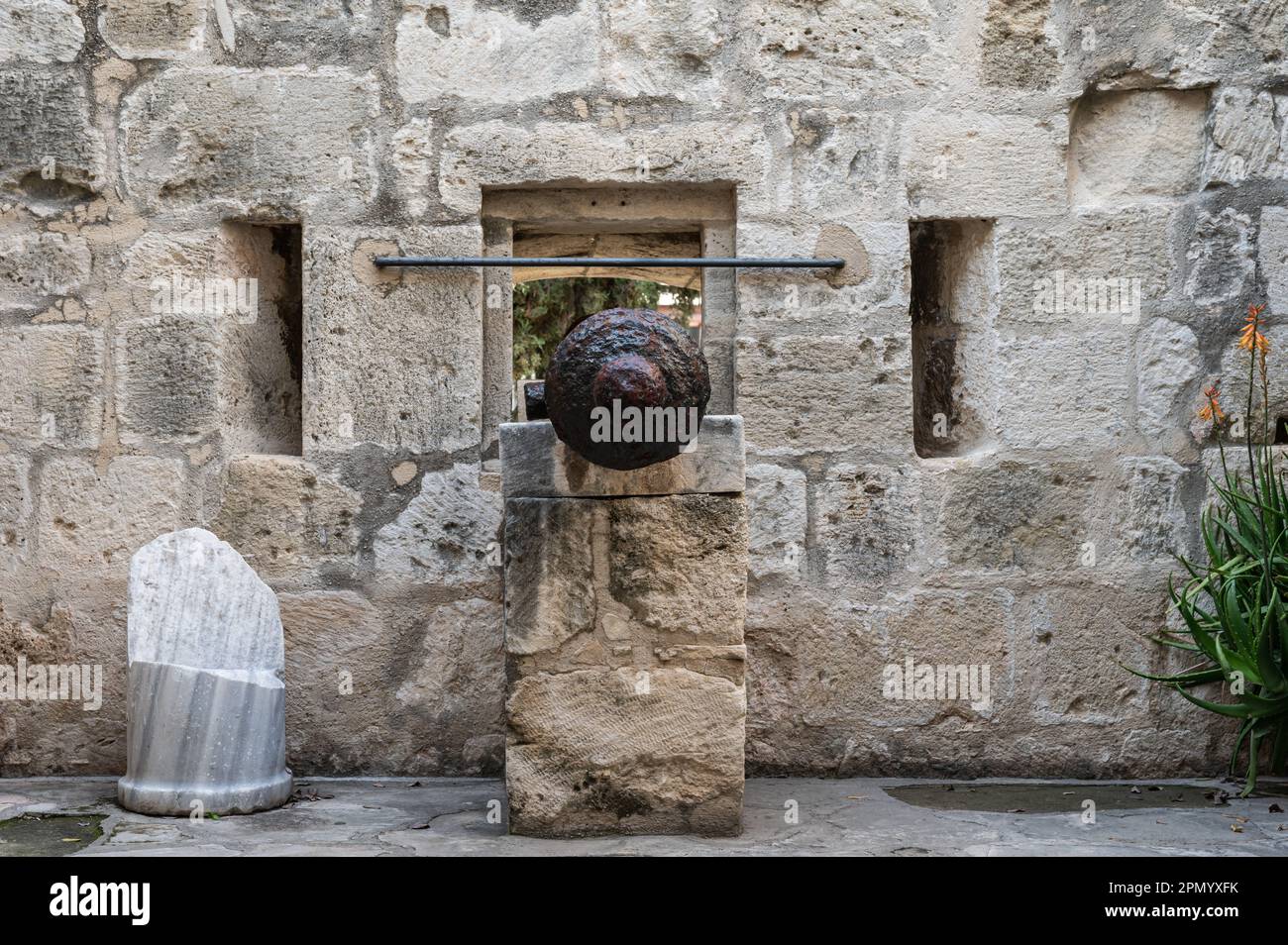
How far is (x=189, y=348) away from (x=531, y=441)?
134 cm

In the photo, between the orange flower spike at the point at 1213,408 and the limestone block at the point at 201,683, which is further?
the orange flower spike at the point at 1213,408

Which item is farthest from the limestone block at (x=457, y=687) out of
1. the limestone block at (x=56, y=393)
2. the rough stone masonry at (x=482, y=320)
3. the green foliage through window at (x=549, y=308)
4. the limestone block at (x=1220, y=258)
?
the green foliage through window at (x=549, y=308)

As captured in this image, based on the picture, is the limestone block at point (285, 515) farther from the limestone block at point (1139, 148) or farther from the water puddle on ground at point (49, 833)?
the limestone block at point (1139, 148)

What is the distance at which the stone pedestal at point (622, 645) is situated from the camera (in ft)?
9.04

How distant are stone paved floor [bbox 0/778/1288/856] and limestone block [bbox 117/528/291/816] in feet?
0.23

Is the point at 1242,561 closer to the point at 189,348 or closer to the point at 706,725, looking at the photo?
the point at 706,725

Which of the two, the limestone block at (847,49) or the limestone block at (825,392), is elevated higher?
the limestone block at (847,49)

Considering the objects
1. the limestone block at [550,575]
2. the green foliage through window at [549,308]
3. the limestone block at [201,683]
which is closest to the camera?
the limestone block at [550,575]

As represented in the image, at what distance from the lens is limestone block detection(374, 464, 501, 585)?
3570mm

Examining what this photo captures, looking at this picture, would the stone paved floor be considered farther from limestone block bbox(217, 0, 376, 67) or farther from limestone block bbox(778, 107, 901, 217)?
limestone block bbox(217, 0, 376, 67)

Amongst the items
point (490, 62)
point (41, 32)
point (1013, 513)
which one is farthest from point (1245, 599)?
point (41, 32)

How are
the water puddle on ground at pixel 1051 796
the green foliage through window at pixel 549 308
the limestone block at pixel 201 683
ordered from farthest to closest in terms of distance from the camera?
the green foliage through window at pixel 549 308, the water puddle on ground at pixel 1051 796, the limestone block at pixel 201 683

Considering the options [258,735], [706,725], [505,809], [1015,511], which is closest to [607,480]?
[706,725]

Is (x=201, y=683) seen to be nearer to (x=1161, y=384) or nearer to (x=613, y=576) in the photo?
(x=613, y=576)
